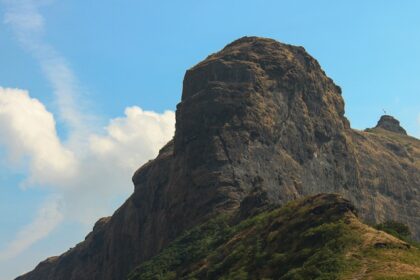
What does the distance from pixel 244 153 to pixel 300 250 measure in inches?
→ 2065

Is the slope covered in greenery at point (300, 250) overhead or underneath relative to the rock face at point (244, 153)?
underneath

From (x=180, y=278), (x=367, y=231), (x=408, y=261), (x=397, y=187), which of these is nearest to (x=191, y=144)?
(x=180, y=278)

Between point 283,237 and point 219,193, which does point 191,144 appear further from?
point 283,237

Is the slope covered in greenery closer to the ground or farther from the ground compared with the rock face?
closer to the ground

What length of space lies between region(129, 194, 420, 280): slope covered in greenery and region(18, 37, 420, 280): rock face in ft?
38.8

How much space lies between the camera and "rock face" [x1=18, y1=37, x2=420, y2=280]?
10825 centimetres

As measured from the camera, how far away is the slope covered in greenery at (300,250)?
51219 millimetres

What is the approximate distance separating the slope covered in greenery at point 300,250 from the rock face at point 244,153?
11836 mm

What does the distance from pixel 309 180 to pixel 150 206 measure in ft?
121

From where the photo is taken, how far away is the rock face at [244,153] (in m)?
108

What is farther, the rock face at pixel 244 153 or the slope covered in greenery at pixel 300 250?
the rock face at pixel 244 153

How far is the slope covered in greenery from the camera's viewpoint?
168 feet

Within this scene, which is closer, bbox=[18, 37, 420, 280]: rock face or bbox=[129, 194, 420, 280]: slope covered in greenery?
bbox=[129, 194, 420, 280]: slope covered in greenery

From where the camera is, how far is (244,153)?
111 metres
